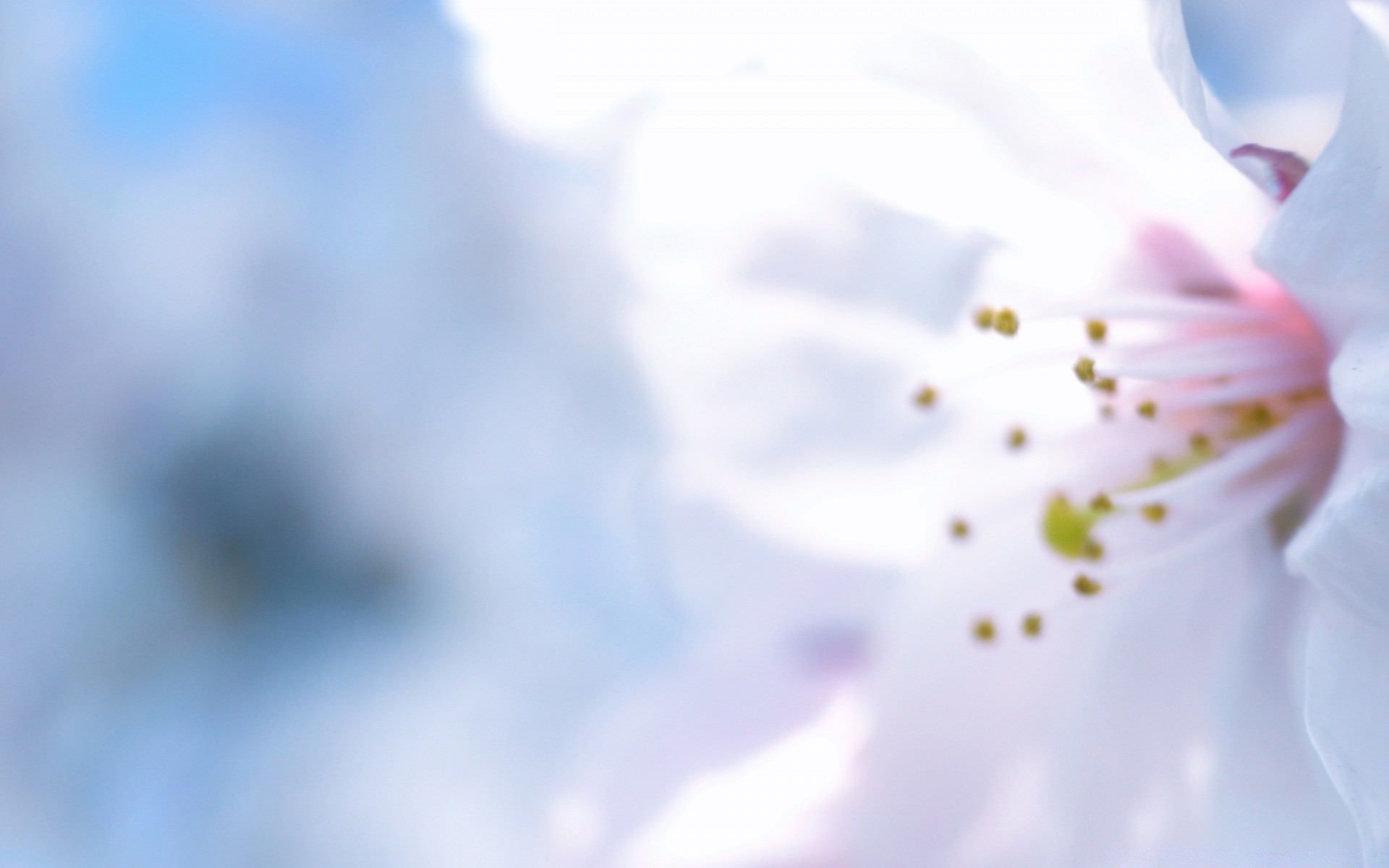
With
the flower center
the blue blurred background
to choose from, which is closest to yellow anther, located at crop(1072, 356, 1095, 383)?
the flower center

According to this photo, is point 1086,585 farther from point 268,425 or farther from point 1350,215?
point 268,425

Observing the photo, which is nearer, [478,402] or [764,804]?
[764,804]

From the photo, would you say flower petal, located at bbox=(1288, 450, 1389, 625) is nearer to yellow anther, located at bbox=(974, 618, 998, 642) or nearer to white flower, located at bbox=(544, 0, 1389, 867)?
white flower, located at bbox=(544, 0, 1389, 867)

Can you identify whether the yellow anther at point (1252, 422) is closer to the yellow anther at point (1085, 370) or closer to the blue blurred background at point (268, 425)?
the yellow anther at point (1085, 370)

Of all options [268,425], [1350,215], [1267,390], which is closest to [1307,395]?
[1267,390]

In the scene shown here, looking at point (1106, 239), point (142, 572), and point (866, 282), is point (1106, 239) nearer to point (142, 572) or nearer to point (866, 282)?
point (866, 282)

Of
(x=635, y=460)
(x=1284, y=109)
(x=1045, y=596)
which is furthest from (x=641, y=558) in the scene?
(x=1284, y=109)

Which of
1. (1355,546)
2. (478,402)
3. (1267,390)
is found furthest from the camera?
(478,402)
